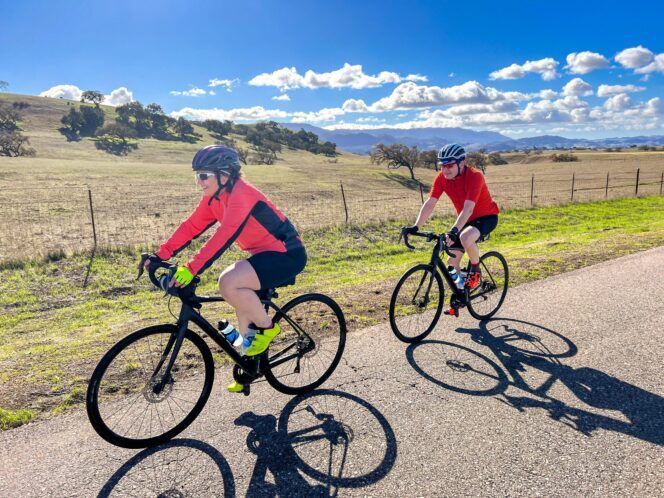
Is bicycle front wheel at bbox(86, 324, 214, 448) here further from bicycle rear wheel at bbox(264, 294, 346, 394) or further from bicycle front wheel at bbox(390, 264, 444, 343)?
bicycle front wheel at bbox(390, 264, 444, 343)

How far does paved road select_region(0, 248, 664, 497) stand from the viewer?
9.45 feet

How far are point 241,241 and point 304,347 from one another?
1203 mm

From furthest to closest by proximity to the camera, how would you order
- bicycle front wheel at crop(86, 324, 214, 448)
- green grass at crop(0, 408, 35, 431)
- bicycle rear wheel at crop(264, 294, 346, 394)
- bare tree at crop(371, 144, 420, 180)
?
bare tree at crop(371, 144, 420, 180) < bicycle rear wheel at crop(264, 294, 346, 394) < green grass at crop(0, 408, 35, 431) < bicycle front wheel at crop(86, 324, 214, 448)

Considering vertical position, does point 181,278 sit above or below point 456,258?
above

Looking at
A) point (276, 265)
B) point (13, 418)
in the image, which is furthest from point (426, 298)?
point (13, 418)

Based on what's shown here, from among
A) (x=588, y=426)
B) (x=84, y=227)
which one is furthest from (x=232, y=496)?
(x=84, y=227)

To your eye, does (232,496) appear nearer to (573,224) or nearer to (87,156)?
A: (573,224)

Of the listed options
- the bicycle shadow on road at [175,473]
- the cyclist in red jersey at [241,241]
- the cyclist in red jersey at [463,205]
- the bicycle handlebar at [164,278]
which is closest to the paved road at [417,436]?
the bicycle shadow on road at [175,473]

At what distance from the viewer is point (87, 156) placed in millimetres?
62219

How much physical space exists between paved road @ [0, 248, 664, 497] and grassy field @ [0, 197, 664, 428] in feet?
2.82

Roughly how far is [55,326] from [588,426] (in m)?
7.45

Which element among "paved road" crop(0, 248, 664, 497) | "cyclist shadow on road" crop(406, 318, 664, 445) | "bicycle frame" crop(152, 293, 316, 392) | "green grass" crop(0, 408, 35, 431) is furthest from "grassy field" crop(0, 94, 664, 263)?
"cyclist shadow on road" crop(406, 318, 664, 445)

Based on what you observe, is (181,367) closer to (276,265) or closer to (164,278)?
(164,278)

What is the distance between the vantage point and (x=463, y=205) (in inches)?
218
